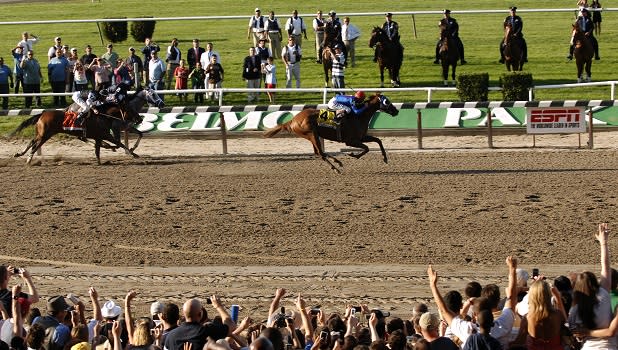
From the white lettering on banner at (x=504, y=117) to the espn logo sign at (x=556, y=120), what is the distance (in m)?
0.98

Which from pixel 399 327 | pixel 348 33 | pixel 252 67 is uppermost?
pixel 348 33

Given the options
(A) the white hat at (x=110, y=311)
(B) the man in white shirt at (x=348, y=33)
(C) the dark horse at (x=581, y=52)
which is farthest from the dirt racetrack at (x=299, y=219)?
(B) the man in white shirt at (x=348, y=33)

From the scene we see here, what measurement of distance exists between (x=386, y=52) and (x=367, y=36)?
620 centimetres

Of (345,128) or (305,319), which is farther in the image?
(345,128)

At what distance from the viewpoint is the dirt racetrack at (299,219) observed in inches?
519

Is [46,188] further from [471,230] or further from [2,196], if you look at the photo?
[471,230]

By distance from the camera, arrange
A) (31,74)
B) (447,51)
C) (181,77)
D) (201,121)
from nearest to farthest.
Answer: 1. (201,121)
2. (181,77)
3. (31,74)
4. (447,51)

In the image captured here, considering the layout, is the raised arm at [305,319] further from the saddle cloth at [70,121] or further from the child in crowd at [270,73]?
the child in crowd at [270,73]

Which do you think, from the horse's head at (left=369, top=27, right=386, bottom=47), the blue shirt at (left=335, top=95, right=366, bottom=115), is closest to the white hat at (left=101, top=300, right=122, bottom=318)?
the blue shirt at (left=335, top=95, right=366, bottom=115)

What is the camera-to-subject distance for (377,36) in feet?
88.7

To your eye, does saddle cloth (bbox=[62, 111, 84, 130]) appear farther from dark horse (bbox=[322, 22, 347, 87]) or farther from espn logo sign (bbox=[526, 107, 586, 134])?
espn logo sign (bbox=[526, 107, 586, 134])

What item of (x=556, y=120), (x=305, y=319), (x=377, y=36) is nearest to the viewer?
(x=305, y=319)

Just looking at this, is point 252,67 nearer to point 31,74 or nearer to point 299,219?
point 31,74

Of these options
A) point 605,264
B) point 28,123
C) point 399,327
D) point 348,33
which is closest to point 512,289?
point 605,264
